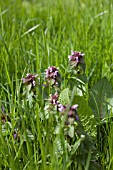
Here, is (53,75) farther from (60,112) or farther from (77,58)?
(60,112)

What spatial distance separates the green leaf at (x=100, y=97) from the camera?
4.57ft

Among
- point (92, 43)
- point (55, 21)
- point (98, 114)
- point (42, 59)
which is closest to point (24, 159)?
point (98, 114)

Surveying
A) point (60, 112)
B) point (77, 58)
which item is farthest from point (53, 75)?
point (60, 112)

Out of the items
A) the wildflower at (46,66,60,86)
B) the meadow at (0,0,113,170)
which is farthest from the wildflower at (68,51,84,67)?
the wildflower at (46,66,60,86)

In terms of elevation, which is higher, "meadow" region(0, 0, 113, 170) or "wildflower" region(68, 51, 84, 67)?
"wildflower" region(68, 51, 84, 67)

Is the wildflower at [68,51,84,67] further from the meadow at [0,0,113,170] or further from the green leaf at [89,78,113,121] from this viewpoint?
the green leaf at [89,78,113,121]

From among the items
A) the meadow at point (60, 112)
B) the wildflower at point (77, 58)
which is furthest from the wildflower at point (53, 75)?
the wildflower at point (77, 58)

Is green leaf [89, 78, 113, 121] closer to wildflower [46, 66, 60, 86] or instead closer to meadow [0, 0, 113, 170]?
meadow [0, 0, 113, 170]

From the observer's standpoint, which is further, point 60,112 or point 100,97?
point 100,97

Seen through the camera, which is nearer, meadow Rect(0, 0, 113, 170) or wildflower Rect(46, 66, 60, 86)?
meadow Rect(0, 0, 113, 170)

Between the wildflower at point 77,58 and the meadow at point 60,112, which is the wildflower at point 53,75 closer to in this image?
the meadow at point 60,112

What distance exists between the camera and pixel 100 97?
1.42 m

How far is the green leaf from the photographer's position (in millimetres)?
1392

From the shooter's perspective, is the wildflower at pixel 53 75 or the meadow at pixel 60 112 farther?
the wildflower at pixel 53 75
